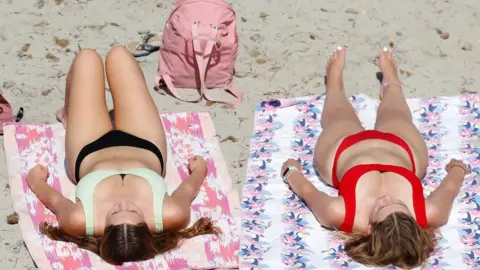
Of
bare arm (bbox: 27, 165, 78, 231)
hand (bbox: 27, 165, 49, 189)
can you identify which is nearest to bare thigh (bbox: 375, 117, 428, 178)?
bare arm (bbox: 27, 165, 78, 231)

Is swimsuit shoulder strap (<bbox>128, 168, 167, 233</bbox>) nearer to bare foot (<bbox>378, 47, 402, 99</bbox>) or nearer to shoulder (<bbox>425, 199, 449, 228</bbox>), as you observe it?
shoulder (<bbox>425, 199, 449, 228</bbox>)

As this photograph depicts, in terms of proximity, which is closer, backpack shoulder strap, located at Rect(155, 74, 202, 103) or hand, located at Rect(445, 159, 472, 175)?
Answer: hand, located at Rect(445, 159, 472, 175)

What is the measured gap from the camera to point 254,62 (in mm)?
6395

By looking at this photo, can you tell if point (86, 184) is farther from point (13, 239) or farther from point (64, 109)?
point (64, 109)

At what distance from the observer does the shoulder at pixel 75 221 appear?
4.73m

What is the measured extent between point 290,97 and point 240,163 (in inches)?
31.5

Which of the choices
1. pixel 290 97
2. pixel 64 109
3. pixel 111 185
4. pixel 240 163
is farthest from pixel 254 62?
pixel 111 185

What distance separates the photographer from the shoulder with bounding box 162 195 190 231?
481 cm

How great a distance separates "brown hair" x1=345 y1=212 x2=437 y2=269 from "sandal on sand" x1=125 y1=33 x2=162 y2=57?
2.57 metres

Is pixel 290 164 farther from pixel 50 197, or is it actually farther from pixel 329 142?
pixel 50 197

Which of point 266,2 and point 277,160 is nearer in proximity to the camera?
point 277,160

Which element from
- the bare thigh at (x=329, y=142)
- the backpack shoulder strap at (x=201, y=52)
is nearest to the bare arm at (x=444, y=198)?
the bare thigh at (x=329, y=142)

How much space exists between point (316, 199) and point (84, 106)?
157 centimetres

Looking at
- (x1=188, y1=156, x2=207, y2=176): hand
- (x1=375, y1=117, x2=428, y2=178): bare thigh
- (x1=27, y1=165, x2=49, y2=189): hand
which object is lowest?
(x1=27, y1=165, x2=49, y2=189): hand
